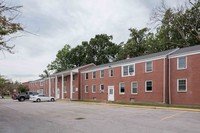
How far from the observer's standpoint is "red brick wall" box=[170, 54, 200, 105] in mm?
28078

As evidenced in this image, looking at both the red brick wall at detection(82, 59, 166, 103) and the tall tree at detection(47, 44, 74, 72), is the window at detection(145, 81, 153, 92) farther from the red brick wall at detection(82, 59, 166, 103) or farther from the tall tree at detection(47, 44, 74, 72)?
the tall tree at detection(47, 44, 74, 72)

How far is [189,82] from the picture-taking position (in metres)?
28.9

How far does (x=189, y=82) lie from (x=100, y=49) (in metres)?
51.8

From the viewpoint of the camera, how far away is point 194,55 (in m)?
28.6

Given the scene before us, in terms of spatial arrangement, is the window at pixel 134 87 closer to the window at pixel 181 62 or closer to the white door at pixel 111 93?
the white door at pixel 111 93

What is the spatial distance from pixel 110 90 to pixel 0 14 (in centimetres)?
3261

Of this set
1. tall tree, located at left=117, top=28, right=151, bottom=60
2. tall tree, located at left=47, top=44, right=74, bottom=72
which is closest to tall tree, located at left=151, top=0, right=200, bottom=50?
tall tree, located at left=117, top=28, right=151, bottom=60

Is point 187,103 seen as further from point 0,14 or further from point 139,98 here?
point 0,14

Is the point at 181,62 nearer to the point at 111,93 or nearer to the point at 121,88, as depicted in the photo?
the point at 121,88

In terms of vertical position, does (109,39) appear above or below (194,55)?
above

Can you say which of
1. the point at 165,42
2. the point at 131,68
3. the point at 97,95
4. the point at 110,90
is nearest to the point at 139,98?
the point at 131,68

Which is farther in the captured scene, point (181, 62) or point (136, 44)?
point (136, 44)

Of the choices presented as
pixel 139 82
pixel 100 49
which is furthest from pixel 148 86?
pixel 100 49

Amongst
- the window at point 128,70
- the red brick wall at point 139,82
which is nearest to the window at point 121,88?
the red brick wall at point 139,82
